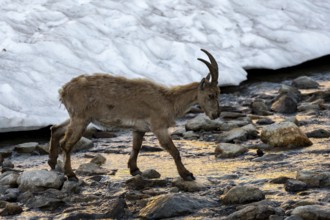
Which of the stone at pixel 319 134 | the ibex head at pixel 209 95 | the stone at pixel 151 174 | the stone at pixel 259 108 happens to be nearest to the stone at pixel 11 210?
the stone at pixel 151 174

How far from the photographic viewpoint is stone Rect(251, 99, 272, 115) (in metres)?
13.7

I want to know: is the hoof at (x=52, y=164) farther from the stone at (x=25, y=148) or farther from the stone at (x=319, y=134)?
the stone at (x=319, y=134)

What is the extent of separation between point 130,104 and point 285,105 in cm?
502

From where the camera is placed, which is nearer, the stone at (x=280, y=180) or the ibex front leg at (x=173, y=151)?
the stone at (x=280, y=180)

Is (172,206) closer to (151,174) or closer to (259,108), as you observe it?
(151,174)

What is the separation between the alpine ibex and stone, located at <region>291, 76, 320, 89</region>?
6392 millimetres

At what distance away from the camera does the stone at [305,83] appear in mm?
15586

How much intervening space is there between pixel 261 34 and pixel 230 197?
10.7 meters

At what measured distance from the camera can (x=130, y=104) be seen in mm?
9633

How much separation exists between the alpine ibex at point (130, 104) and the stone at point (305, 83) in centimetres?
639

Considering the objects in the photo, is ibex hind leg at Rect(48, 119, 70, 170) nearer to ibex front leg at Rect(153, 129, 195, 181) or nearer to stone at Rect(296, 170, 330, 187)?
ibex front leg at Rect(153, 129, 195, 181)

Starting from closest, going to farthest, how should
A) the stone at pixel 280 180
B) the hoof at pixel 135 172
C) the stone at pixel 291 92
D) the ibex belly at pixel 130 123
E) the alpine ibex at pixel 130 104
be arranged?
the stone at pixel 280 180 < the alpine ibex at pixel 130 104 < the ibex belly at pixel 130 123 < the hoof at pixel 135 172 < the stone at pixel 291 92

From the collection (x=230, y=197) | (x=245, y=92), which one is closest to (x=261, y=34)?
(x=245, y=92)

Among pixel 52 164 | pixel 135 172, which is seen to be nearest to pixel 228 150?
pixel 135 172
